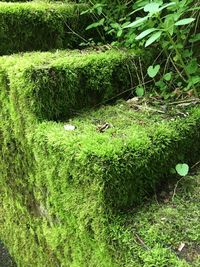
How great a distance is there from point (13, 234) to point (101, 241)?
1.63 m

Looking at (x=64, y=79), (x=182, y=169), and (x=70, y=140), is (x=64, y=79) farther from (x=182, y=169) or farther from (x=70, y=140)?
(x=182, y=169)

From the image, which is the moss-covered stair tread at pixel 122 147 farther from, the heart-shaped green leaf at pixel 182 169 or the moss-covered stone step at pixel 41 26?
the moss-covered stone step at pixel 41 26

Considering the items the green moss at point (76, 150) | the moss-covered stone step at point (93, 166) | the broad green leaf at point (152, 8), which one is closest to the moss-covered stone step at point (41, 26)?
the green moss at point (76, 150)

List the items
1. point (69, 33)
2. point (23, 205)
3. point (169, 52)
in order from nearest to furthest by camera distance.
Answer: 1. point (169, 52)
2. point (23, 205)
3. point (69, 33)

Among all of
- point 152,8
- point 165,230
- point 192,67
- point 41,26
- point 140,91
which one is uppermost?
point 152,8

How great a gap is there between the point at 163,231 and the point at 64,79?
3.40 feet

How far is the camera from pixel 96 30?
3.10 metres

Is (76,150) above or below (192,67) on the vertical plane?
below

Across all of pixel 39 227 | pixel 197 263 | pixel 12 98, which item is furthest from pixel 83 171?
pixel 39 227

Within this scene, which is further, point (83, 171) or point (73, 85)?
point (73, 85)

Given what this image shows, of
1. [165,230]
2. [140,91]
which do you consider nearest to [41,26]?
[140,91]

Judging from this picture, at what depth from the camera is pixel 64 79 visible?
221cm

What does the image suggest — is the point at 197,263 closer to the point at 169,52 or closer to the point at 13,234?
the point at 169,52

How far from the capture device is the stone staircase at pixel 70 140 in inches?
68.3
